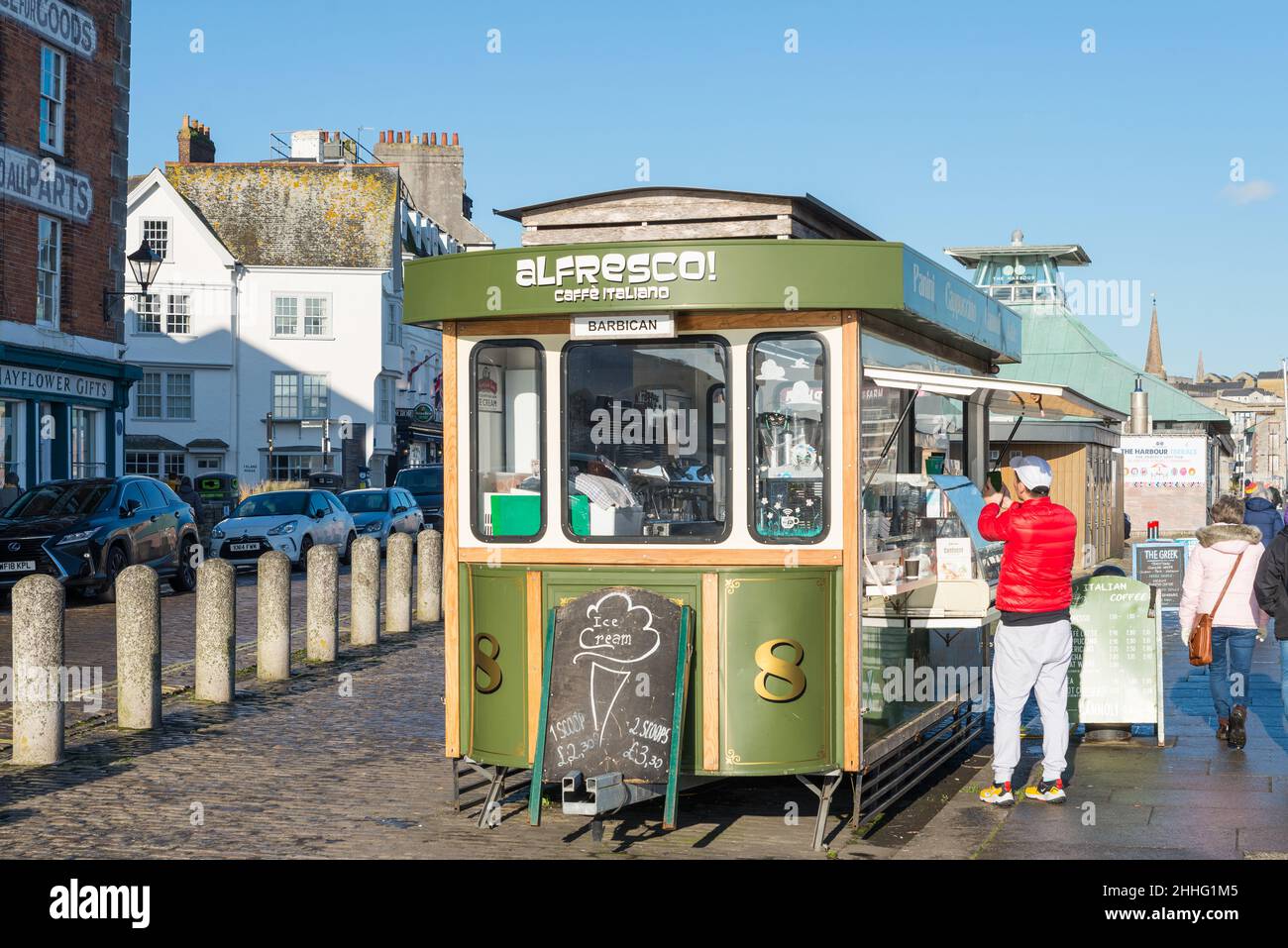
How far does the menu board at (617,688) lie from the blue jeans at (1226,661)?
497cm

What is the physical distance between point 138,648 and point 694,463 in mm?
4795

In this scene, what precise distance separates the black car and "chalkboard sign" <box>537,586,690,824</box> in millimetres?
13209

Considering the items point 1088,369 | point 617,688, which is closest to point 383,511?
point 617,688

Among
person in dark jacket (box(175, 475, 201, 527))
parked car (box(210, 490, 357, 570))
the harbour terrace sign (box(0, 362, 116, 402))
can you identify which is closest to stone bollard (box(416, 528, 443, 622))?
parked car (box(210, 490, 357, 570))

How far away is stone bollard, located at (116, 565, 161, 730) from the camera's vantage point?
10844 mm

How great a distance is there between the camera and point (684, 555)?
311 inches

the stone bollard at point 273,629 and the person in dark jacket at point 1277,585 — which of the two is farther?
the stone bollard at point 273,629

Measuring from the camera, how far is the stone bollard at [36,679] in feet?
31.8

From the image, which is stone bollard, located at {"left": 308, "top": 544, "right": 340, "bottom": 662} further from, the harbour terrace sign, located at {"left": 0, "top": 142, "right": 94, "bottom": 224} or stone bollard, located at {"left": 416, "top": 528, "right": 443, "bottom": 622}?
the harbour terrace sign, located at {"left": 0, "top": 142, "right": 94, "bottom": 224}

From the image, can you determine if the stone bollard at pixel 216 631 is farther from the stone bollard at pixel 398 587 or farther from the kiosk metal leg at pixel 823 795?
the kiosk metal leg at pixel 823 795

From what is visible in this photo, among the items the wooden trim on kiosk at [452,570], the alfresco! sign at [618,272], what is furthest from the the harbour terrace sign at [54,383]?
the alfresco! sign at [618,272]
